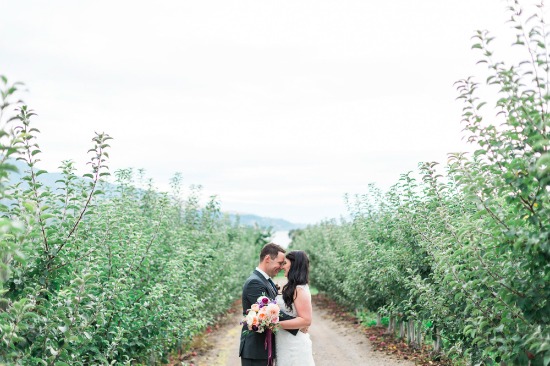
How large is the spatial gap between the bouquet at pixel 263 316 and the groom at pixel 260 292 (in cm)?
20

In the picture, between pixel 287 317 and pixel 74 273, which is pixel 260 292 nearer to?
pixel 287 317

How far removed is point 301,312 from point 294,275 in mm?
440

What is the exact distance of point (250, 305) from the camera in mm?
6168

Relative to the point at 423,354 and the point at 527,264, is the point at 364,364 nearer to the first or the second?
the point at 423,354

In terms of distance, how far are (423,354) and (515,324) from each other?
300 inches

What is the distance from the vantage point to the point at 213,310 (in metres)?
16.1

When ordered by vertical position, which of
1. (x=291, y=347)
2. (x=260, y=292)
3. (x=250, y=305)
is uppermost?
(x=260, y=292)

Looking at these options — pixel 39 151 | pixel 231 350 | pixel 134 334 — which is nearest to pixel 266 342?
pixel 134 334

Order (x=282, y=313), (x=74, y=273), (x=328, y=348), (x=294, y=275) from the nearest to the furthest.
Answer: (x=74, y=273)
(x=282, y=313)
(x=294, y=275)
(x=328, y=348)

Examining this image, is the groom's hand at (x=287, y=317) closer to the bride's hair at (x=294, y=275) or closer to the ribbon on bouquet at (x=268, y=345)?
the bride's hair at (x=294, y=275)

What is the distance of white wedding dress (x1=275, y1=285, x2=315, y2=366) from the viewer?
6188mm

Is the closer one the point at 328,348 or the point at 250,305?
the point at 250,305

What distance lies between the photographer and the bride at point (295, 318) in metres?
6.17

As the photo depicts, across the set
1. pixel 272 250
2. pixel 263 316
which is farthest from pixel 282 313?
pixel 272 250
